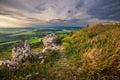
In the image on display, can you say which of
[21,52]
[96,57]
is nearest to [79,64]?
[96,57]

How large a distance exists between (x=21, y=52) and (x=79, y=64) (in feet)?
18.2

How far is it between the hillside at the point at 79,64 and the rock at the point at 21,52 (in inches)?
29.1

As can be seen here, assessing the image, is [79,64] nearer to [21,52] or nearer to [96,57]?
[96,57]

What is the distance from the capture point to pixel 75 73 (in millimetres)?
10656

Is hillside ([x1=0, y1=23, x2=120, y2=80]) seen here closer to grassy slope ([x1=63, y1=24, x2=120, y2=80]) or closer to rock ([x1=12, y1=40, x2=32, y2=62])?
grassy slope ([x1=63, y1=24, x2=120, y2=80])

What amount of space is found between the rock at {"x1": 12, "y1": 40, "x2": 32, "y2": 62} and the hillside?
0.74 meters

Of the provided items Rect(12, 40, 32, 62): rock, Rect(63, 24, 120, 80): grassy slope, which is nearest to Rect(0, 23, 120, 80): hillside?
Rect(63, 24, 120, 80): grassy slope

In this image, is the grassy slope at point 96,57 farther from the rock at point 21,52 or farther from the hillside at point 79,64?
the rock at point 21,52

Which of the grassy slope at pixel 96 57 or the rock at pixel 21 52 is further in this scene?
the rock at pixel 21 52

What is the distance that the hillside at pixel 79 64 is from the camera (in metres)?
9.73

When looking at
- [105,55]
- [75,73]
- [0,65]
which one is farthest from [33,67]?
[105,55]

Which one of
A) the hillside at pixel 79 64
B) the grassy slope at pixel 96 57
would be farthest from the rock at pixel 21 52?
the grassy slope at pixel 96 57

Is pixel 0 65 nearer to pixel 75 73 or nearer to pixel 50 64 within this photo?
pixel 50 64

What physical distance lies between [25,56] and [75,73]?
4814 millimetres
